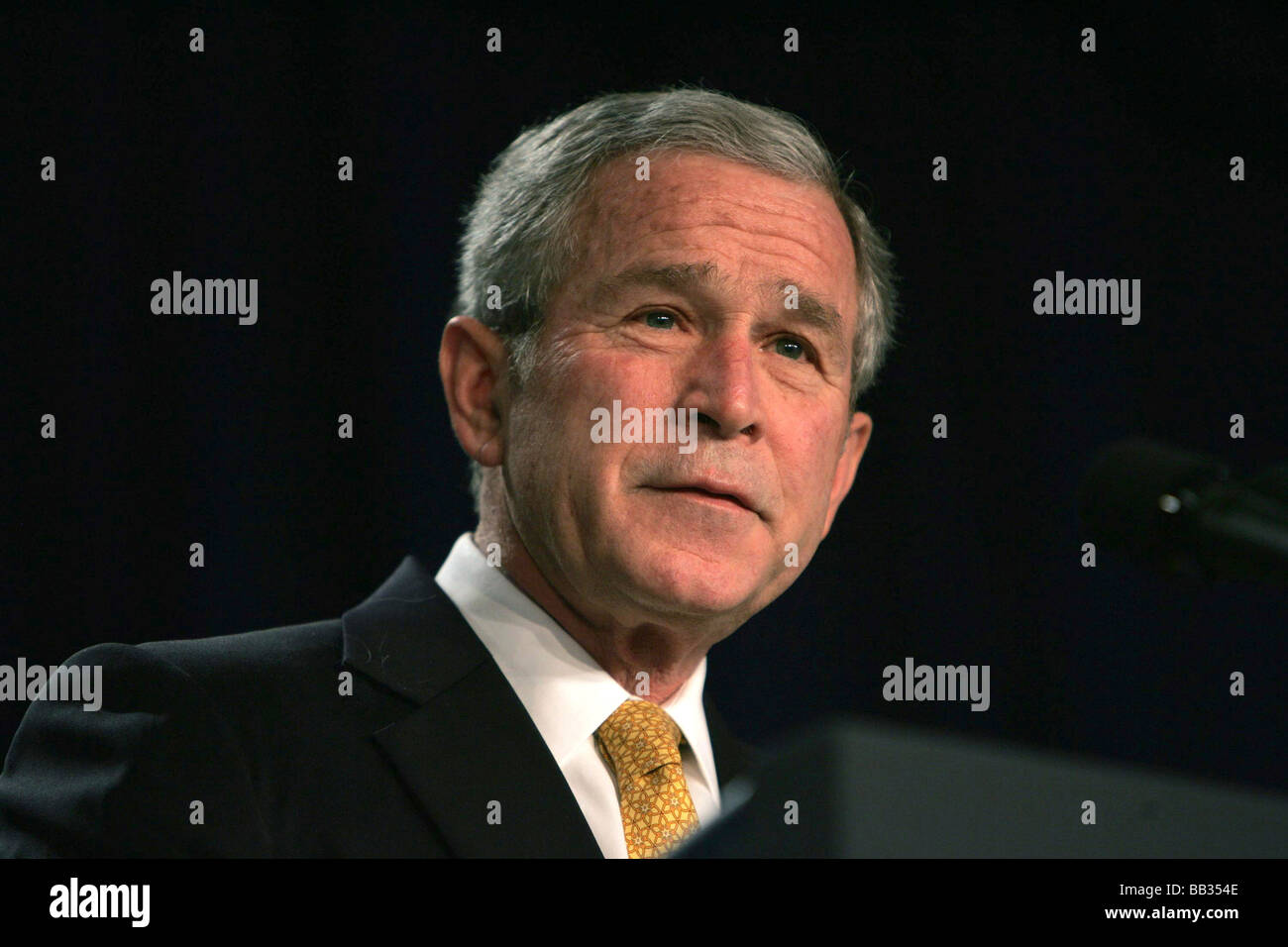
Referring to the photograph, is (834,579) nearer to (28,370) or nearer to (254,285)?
(254,285)

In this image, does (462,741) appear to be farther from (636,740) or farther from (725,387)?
Result: (725,387)

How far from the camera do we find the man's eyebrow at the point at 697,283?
1.72 metres

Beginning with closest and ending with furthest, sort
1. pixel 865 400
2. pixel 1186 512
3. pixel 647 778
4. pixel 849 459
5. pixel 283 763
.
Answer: pixel 1186 512, pixel 283 763, pixel 647 778, pixel 849 459, pixel 865 400

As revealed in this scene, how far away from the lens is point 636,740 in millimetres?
1624

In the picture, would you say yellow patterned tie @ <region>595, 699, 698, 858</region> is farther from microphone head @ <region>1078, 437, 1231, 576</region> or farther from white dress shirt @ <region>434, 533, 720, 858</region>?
microphone head @ <region>1078, 437, 1231, 576</region>

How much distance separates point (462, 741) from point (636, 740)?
0.68 feet

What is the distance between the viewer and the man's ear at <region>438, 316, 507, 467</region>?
72.9 inches

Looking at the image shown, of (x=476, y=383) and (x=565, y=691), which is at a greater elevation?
(x=476, y=383)

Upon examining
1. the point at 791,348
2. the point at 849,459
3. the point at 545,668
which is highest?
the point at 791,348

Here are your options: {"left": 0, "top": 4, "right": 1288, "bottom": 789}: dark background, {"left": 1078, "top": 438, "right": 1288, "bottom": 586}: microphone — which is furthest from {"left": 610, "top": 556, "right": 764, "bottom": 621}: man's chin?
{"left": 0, "top": 4, "right": 1288, "bottom": 789}: dark background

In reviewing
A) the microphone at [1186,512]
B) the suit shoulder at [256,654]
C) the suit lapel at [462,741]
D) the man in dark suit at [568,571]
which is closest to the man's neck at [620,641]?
the man in dark suit at [568,571]

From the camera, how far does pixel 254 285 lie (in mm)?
2455

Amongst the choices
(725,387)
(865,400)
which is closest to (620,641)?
(725,387)
